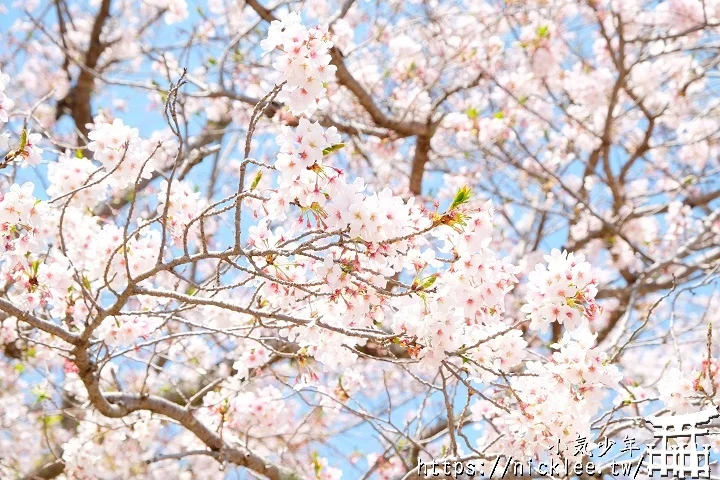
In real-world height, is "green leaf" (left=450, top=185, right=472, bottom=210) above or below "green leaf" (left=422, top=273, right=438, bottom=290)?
above

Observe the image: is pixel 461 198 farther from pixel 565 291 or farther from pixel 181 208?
pixel 181 208

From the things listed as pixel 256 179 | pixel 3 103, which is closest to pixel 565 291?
pixel 256 179

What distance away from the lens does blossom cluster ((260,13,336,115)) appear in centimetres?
209

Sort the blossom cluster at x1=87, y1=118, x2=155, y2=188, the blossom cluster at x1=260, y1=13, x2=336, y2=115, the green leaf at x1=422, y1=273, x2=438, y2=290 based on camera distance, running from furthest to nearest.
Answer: the blossom cluster at x1=87, y1=118, x2=155, y2=188 < the green leaf at x1=422, y1=273, x2=438, y2=290 < the blossom cluster at x1=260, y1=13, x2=336, y2=115

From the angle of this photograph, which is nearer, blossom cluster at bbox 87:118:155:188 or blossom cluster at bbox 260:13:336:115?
blossom cluster at bbox 260:13:336:115

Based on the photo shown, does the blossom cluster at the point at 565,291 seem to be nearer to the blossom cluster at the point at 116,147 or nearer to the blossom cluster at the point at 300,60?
the blossom cluster at the point at 300,60

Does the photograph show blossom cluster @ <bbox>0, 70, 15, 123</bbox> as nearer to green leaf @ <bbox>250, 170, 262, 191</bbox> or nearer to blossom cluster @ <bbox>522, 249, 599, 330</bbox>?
green leaf @ <bbox>250, 170, 262, 191</bbox>

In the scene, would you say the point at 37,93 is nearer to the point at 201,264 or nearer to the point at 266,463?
the point at 201,264

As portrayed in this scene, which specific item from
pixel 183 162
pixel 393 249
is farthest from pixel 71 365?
pixel 393 249

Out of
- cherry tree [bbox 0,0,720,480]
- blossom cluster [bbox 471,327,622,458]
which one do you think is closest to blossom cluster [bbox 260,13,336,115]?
cherry tree [bbox 0,0,720,480]

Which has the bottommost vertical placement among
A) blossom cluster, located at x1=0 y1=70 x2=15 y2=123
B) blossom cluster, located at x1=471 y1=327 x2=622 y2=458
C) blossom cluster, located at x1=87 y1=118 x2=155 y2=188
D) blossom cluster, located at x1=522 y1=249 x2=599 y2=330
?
blossom cluster, located at x1=471 y1=327 x2=622 y2=458

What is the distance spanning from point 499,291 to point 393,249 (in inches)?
15.9

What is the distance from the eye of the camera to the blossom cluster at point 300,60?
2086 mm

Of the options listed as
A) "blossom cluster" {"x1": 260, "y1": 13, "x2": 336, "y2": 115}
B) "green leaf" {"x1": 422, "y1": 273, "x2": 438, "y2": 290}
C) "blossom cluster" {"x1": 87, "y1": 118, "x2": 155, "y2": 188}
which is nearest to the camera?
"blossom cluster" {"x1": 260, "y1": 13, "x2": 336, "y2": 115}
